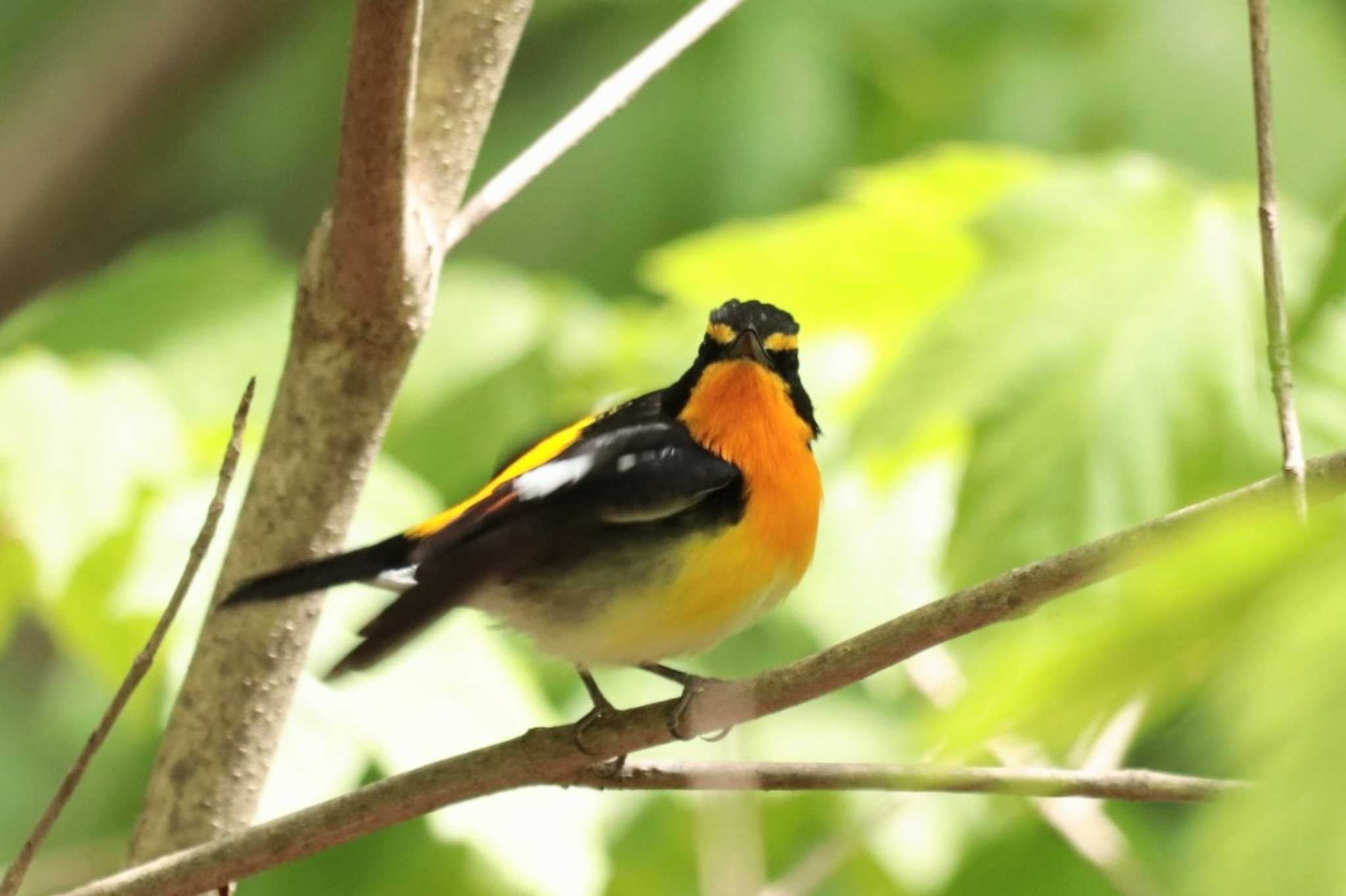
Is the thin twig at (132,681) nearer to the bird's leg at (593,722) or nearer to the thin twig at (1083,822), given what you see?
the bird's leg at (593,722)

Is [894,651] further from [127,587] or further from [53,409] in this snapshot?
[53,409]

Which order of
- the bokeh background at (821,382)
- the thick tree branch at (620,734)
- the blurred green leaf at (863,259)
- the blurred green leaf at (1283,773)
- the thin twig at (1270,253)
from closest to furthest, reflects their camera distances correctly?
1. the blurred green leaf at (1283,773)
2. the bokeh background at (821,382)
3. the thick tree branch at (620,734)
4. the thin twig at (1270,253)
5. the blurred green leaf at (863,259)

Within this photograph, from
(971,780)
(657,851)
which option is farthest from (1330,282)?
(657,851)

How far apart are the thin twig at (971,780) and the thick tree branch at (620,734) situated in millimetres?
53

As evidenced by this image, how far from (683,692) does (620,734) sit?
35 centimetres

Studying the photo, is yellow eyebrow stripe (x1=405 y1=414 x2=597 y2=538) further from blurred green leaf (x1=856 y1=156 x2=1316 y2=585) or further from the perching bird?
blurred green leaf (x1=856 y1=156 x2=1316 y2=585)

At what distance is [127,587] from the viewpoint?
2090mm

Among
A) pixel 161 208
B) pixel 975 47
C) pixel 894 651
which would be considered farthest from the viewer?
pixel 161 208

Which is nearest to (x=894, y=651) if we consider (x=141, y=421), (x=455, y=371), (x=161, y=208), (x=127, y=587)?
(x=127, y=587)

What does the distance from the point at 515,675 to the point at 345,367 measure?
737 mm

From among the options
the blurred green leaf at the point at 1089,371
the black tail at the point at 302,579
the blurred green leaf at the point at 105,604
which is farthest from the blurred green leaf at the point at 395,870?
the blurred green leaf at the point at 1089,371

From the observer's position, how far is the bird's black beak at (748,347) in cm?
242

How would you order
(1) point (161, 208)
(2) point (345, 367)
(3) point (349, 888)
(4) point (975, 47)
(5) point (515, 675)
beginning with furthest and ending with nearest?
(1) point (161, 208)
(4) point (975, 47)
(3) point (349, 888)
(5) point (515, 675)
(2) point (345, 367)

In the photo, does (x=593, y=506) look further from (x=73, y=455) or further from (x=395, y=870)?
(x=395, y=870)
